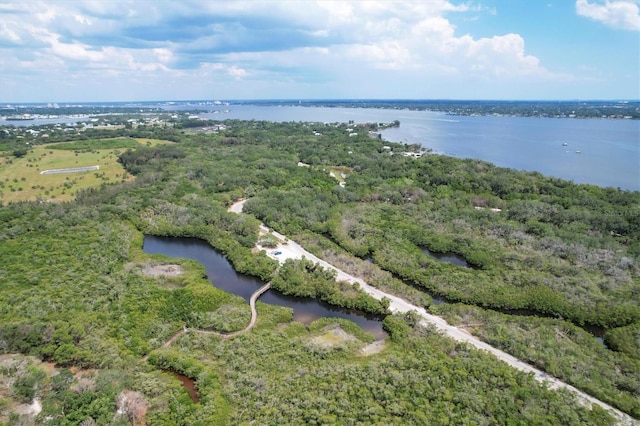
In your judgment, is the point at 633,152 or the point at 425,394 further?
the point at 633,152

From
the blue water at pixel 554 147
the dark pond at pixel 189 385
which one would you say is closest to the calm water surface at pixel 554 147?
the blue water at pixel 554 147

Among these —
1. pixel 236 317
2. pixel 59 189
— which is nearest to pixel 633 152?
pixel 236 317

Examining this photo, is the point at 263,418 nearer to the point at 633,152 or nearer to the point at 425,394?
the point at 425,394

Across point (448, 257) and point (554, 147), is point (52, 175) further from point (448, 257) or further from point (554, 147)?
point (554, 147)

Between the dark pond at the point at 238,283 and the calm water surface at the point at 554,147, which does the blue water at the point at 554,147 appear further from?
the dark pond at the point at 238,283

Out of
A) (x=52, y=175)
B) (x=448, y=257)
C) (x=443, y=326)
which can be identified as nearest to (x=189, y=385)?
(x=443, y=326)
